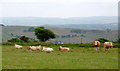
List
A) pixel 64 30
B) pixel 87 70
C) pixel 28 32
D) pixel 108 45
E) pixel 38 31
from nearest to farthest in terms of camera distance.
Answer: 1. pixel 87 70
2. pixel 108 45
3. pixel 38 31
4. pixel 28 32
5. pixel 64 30

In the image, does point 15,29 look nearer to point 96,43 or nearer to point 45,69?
point 96,43

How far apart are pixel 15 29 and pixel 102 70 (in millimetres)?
133777

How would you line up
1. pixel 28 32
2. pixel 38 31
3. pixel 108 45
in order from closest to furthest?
pixel 108 45 → pixel 38 31 → pixel 28 32

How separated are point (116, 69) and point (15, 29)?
133 meters

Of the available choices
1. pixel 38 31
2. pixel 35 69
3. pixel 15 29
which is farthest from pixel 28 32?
pixel 35 69

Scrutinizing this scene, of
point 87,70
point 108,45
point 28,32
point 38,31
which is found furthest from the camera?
point 28,32

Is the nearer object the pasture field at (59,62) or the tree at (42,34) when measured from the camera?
the pasture field at (59,62)

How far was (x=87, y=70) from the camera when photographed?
13.0 metres

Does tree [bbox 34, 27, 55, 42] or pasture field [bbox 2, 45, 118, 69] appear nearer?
pasture field [bbox 2, 45, 118, 69]

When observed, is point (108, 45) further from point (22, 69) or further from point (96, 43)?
point (22, 69)

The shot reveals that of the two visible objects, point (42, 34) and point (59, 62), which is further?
point (42, 34)

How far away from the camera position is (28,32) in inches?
5433

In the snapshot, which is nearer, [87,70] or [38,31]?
[87,70]

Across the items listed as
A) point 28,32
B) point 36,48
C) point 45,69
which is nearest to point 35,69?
point 45,69
